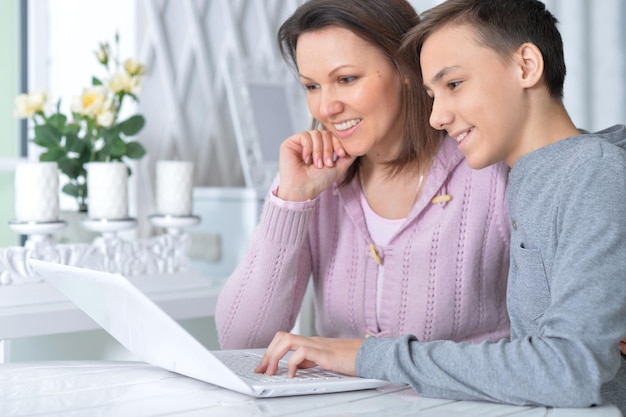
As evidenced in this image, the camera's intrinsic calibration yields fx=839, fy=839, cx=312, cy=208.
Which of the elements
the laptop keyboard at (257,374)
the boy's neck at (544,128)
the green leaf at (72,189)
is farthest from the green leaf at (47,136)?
the boy's neck at (544,128)

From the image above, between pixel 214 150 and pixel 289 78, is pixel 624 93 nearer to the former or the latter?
pixel 289 78

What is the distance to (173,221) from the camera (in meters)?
1.93

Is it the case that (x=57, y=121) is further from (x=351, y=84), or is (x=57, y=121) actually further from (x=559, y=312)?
(x=559, y=312)

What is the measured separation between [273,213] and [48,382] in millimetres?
505

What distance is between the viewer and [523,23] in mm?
1054

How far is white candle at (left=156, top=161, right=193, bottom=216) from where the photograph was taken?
1945 millimetres

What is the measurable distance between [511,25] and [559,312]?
38cm

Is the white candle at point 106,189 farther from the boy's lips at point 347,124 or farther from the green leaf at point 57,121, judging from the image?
the boy's lips at point 347,124

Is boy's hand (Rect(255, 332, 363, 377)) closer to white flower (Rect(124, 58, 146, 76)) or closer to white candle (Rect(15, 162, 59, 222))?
white candle (Rect(15, 162, 59, 222))

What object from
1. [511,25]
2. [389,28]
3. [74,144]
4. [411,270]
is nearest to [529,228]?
[511,25]

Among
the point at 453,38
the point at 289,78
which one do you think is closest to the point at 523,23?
the point at 453,38

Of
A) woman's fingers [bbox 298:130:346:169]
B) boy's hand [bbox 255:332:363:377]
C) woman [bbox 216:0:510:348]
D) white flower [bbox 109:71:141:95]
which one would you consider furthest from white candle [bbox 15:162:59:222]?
boy's hand [bbox 255:332:363:377]

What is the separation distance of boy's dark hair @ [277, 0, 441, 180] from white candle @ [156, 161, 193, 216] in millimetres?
632

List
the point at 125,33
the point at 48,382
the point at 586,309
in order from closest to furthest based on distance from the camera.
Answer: the point at 586,309 → the point at 48,382 → the point at 125,33
